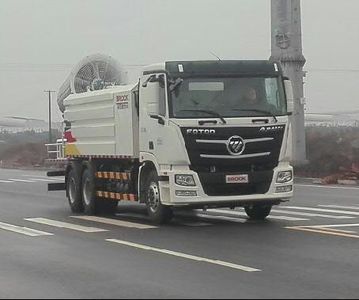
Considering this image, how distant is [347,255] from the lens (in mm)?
10367

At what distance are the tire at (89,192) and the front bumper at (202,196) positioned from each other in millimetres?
3634

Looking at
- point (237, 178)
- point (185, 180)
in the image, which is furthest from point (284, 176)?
point (185, 180)

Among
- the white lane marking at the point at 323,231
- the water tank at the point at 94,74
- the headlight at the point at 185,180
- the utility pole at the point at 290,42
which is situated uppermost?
the utility pole at the point at 290,42

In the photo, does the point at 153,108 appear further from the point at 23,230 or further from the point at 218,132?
the point at 23,230

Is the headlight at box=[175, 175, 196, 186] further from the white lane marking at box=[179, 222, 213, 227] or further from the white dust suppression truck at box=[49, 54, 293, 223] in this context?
the white lane marking at box=[179, 222, 213, 227]

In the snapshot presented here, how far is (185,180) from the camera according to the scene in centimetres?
1378

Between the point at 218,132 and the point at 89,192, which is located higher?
the point at 218,132

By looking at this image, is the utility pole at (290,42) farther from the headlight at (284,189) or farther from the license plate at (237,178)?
the license plate at (237,178)

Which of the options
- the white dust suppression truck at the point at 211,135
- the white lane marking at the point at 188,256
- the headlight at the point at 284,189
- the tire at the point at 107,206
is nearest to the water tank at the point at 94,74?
the tire at the point at 107,206

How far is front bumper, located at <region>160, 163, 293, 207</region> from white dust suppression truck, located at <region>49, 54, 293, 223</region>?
0.7 inches

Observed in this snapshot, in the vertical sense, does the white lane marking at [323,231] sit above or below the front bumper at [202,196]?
below

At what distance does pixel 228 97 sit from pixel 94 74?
8.82 m

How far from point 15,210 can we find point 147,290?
11.4 m

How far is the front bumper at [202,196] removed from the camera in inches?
541
